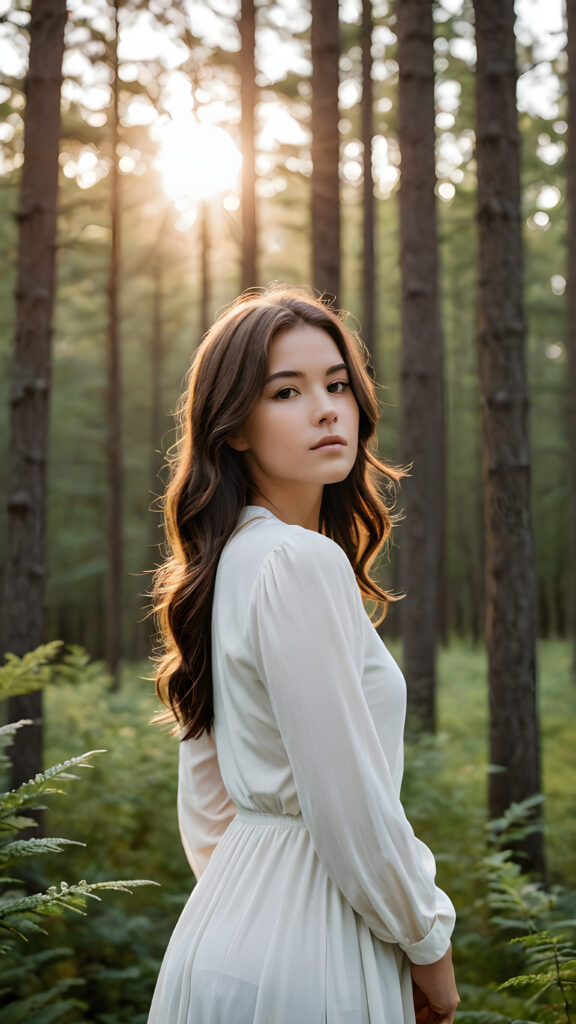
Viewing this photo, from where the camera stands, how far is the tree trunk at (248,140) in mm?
9445

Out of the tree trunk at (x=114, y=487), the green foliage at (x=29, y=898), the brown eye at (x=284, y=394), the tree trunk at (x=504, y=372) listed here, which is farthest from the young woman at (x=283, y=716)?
the tree trunk at (x=114, y=487)

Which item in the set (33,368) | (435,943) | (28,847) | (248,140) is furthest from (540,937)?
(248,140)

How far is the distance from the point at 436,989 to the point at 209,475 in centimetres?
127

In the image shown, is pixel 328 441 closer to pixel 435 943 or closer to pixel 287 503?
pixel 287 503

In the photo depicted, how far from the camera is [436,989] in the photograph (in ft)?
6.08

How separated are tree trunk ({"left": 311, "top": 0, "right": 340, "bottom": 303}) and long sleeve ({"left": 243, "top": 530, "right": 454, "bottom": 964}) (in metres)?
7.95

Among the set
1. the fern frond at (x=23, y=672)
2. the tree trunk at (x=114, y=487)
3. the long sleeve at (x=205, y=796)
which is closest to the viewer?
the long sleeve at (x=205, y=796)

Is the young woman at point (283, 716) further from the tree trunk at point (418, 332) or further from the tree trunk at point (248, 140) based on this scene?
the tree trunk at point (248, 140)

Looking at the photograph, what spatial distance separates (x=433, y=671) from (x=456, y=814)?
3.58m

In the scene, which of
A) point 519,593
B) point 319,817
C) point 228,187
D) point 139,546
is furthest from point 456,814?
point 139,546

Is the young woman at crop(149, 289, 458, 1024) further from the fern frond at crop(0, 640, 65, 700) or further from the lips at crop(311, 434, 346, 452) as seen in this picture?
the fern frond at crop(0, 640, 65, 700)

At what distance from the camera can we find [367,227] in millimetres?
14852

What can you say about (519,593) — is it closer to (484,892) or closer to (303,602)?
(484,892)

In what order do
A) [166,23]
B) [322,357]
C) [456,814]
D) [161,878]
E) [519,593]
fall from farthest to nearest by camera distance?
[166,23] < [456,814] < [161,878] < [519,593] < [322,357]
